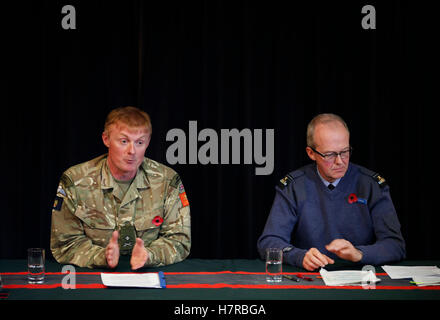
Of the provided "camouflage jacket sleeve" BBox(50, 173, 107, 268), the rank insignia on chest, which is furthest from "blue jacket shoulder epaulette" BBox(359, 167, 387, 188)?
"camouflage jacket sleeve" BBox(50, 173, 107, 268)

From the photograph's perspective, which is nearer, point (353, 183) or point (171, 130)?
point (353, 183)

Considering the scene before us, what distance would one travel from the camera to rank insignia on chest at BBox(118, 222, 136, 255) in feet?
10.5

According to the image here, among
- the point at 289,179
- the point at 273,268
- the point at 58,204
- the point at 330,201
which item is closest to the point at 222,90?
the point at 289,179

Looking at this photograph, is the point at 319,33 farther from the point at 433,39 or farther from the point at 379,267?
the point at 379,267

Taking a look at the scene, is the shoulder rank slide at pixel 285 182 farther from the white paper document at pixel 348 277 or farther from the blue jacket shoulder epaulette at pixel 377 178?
the white paper document at pixel 348 277

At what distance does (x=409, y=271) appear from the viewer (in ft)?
9.19

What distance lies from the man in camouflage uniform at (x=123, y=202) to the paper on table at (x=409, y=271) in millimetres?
1074

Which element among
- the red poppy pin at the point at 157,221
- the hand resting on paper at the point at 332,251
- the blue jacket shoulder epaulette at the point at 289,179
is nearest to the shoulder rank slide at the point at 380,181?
the blue jacket shoulder epaulette at the point at 289,179

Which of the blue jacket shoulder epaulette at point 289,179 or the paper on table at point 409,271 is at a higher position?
the blue jacket shoulder epaulette at point 289,179

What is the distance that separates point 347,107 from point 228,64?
90cm

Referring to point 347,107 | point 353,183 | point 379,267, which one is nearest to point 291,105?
point 347,107

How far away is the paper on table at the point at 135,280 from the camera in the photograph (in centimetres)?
248

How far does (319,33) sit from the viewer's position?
412 cm

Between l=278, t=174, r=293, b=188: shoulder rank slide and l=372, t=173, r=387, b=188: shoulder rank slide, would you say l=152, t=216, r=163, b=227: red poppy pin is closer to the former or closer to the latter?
l=278, t=174, r=293, b=188: shoulder rank slide
